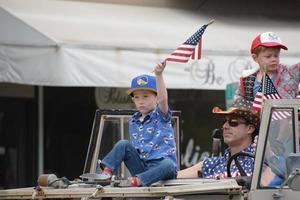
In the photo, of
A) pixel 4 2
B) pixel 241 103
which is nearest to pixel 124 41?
pixel 4 2

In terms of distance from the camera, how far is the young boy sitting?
4.17m

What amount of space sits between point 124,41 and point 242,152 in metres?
4.55

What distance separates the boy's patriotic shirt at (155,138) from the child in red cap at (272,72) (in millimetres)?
632

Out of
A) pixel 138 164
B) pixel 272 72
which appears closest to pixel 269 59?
pixel 272 72

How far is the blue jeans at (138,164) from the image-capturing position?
4090 millimetres

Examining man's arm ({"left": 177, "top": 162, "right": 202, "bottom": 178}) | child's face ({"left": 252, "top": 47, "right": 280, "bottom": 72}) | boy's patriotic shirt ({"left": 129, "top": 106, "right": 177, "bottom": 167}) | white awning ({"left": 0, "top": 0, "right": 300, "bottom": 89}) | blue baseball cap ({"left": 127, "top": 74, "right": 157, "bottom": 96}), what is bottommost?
man's arm ({"left": 177, "top": 162, "right": 202, "bottom": 178})

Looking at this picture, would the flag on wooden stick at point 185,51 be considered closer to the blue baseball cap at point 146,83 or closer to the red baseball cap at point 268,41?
the blue baseball cap at point 146,83

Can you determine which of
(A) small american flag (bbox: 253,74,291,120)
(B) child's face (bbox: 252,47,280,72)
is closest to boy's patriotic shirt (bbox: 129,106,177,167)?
(A) small american flag (bbox: 253,74,291,120)

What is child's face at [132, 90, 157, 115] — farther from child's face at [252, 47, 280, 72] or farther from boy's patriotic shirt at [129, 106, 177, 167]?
child's face at [252, 47, 280, 72]

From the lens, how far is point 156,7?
10.2 metres

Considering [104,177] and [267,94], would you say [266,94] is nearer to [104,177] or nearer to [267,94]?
[267,94]

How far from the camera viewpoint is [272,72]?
486 centimetres

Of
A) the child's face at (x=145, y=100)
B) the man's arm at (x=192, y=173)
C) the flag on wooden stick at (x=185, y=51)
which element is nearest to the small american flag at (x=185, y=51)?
the flag on wooden stick at (x=185, y=51)

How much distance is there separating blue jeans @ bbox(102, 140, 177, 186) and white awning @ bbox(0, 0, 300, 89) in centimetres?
388
